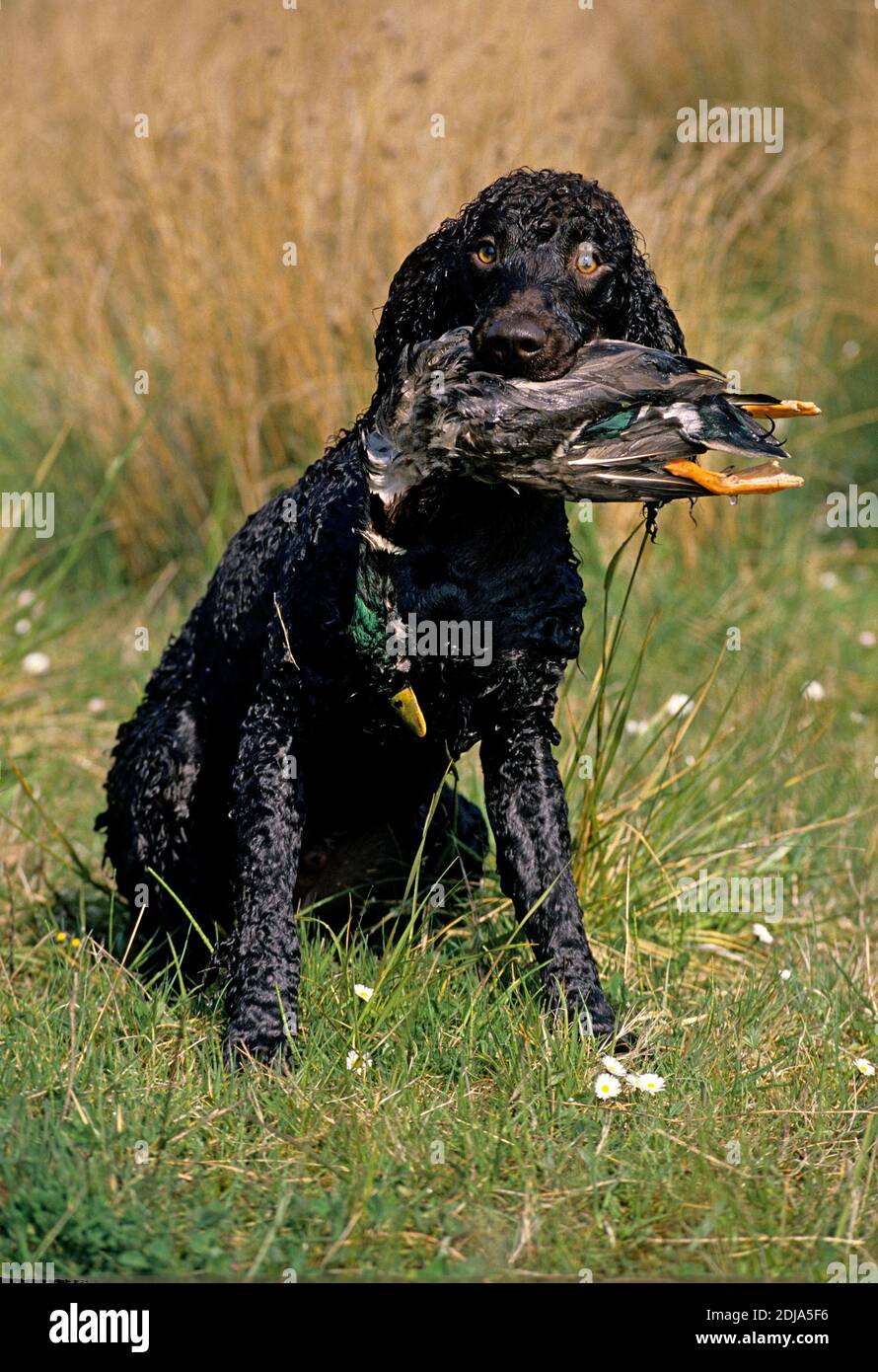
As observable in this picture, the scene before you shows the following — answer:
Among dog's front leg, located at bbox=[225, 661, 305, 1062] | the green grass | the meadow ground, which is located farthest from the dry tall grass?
dog's front leg, located at bbox=[225, 661, 305, 1062]

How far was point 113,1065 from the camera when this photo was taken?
10.6 ft

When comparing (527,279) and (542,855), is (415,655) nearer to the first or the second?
(542,855)

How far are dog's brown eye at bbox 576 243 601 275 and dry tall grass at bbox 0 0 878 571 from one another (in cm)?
279

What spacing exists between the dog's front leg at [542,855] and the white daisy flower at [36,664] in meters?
2.45

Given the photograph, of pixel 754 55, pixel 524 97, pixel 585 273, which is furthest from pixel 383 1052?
pixel 754 55

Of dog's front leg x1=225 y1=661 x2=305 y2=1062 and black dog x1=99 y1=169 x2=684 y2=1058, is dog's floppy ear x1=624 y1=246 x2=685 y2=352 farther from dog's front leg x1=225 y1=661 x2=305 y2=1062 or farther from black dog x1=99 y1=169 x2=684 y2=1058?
dog's front leg x1=225 y1=661 x2=305 y2=1062

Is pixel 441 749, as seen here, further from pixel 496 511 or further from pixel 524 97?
pixel 524 97

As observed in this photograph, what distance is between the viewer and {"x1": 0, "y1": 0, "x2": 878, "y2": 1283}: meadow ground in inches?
115

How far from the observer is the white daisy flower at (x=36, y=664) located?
5.50 meters

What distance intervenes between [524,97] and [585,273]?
3687mm

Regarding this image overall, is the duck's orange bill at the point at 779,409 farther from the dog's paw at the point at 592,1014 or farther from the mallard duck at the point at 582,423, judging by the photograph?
the dog's paw at the point at 592,1014

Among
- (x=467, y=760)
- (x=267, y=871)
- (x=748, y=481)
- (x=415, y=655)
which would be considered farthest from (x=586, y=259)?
(x=467, y=760)

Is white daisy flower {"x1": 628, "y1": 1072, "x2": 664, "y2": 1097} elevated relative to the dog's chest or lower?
lower

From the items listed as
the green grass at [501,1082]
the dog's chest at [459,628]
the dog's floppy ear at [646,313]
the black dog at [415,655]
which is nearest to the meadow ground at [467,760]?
the green grass at [501,1082]
